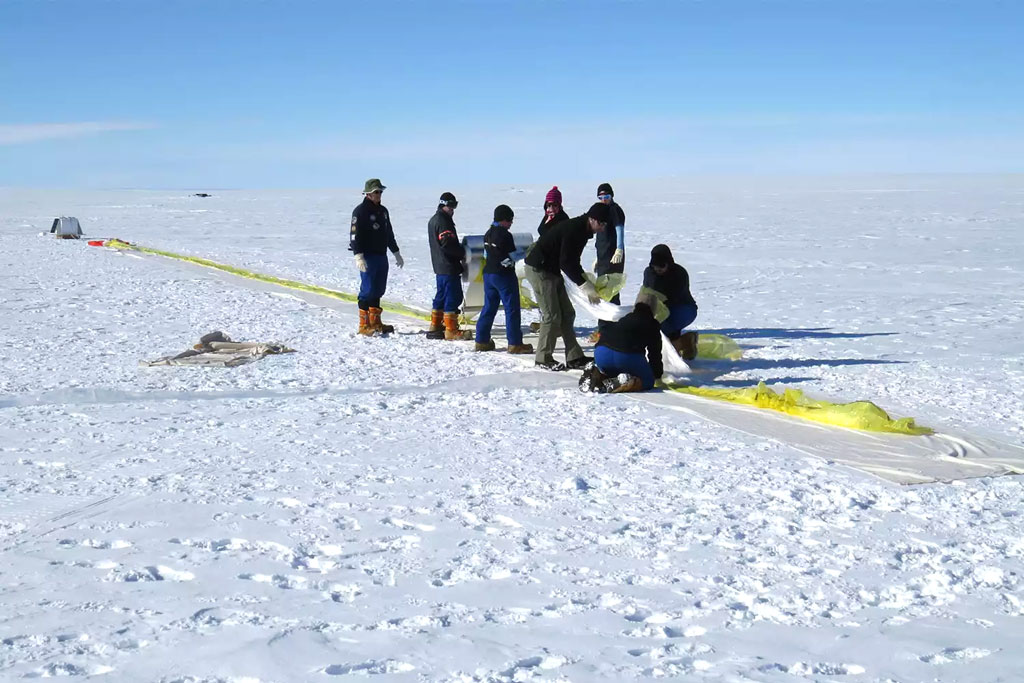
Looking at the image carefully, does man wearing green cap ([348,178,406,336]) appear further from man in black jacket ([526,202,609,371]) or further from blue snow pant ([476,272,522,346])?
man in black jacket ([526,202,609,371])

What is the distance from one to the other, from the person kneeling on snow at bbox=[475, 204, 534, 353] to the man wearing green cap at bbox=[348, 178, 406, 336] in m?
1.49

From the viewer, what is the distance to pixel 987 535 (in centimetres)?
482

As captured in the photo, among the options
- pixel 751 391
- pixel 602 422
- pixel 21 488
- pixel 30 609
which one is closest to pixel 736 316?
pixel 751 391

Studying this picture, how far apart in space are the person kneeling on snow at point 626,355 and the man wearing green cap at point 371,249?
139 inches

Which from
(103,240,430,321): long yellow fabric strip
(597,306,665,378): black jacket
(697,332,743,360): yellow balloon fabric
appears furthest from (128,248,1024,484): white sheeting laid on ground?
(103,240,430,321): long yellow fabric strip

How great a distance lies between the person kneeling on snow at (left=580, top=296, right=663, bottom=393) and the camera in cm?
802

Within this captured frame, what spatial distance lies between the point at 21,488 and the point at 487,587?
9.43 feet

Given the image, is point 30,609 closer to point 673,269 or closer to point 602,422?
point 602,422

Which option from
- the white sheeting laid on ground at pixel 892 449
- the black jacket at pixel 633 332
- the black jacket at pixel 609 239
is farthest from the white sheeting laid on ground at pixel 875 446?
the black jacket at pixel 609 239

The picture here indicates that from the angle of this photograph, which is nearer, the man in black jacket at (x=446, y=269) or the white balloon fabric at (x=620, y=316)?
the white balloon fabric at (x=620, y=316)

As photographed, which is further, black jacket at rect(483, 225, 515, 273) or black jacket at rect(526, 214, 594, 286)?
black jacket at rect(483, 225, 515, 273)

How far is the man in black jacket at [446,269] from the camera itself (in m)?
10.5

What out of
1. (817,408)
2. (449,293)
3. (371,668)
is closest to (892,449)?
(817,408)

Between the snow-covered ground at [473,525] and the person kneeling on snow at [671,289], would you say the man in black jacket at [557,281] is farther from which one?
the person kneeling on snow at [671,289]
